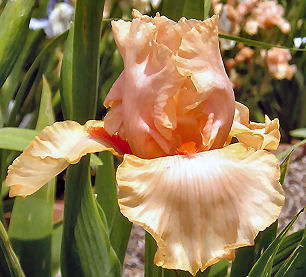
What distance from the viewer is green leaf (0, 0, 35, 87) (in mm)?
825

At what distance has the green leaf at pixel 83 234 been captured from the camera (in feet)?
2.12

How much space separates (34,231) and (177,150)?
0.31 meters

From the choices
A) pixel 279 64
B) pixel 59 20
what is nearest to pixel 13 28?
pixel 59 20

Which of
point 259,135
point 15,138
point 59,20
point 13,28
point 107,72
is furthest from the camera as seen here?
point 59,20

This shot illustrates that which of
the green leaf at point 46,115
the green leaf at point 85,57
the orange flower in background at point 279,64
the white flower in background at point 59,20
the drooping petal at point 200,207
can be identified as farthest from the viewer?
the orange flower in background at point 279,64

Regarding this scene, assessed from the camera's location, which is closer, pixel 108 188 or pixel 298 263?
pixel 298 263

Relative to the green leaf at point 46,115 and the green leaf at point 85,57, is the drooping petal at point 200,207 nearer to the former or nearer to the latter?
the green leaf at point 85,57

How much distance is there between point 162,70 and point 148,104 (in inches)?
1.5

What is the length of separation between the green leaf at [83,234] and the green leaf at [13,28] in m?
0.26

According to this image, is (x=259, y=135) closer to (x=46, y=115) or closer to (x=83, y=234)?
(x=83, y=234)

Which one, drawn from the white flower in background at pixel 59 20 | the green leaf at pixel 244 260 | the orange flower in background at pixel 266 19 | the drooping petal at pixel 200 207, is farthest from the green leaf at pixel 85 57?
the orange flower in background at pixel 266 19

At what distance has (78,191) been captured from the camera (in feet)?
2.12

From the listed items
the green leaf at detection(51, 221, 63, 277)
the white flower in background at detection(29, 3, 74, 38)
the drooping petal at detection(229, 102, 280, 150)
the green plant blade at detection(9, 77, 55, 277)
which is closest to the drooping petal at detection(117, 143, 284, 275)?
the drooping petal at detection(229, 102, 280, 150)

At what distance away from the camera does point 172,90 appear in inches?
21.6
